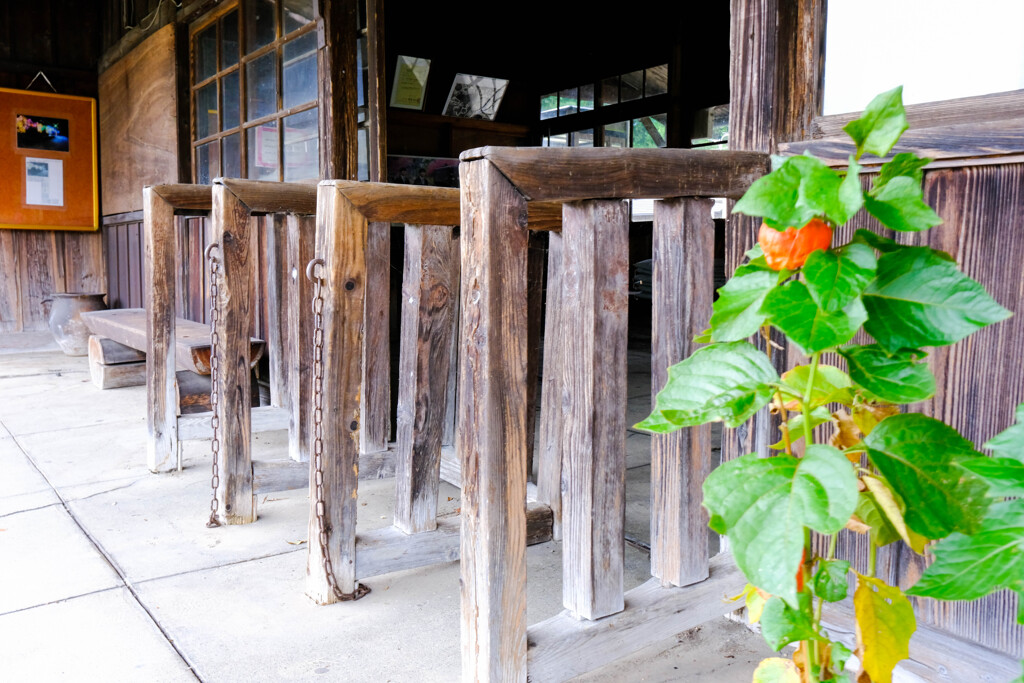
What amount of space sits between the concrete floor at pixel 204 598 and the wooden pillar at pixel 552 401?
0.58ft

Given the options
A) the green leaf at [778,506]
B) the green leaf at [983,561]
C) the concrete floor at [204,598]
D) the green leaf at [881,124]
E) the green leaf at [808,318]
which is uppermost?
the green leaf at [881,124]

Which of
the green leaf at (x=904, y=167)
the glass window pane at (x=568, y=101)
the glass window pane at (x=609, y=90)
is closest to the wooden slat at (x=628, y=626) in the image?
the green leaf at (x=904, y=167)

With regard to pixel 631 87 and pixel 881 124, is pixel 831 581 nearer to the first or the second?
pixel 881 124

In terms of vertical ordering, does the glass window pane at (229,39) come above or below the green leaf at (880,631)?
above

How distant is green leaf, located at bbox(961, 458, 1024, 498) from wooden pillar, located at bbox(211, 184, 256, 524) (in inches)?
85.5

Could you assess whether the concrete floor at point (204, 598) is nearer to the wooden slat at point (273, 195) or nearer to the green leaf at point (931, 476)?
the green leaf at point (931, 476)

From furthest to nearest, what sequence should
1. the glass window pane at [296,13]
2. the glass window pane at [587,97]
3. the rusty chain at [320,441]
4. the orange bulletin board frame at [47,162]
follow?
the glass window pane at [587,97]
the orange bulletin board frame at [47,162]
the glass window pane at [296,13]
the rusty chain at [320,441]

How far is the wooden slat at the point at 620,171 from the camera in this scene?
1.33 m

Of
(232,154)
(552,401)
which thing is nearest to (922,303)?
(552,401)

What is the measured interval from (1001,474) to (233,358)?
2.25m

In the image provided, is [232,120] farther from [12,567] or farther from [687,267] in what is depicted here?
[687,267]

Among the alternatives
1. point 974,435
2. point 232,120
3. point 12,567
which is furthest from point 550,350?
point 232,120

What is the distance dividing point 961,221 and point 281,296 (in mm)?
2759

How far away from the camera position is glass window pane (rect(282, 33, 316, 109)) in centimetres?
378
